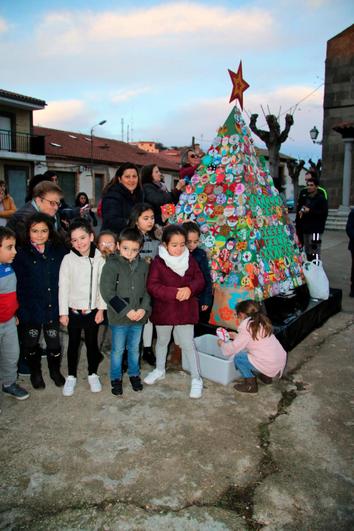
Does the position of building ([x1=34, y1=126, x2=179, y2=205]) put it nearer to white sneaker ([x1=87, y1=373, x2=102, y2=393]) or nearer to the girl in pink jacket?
white sneaker ([x1=87, y1=373, x2=102, y2=393])

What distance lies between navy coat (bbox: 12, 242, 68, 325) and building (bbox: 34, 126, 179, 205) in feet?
74.4

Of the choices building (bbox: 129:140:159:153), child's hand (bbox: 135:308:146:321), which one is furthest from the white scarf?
building (bbox: 129:140:159:153)

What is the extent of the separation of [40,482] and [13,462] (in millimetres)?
277

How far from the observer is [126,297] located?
11.0 ft

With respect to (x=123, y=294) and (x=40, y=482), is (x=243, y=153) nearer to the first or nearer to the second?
(x=123, y=294)

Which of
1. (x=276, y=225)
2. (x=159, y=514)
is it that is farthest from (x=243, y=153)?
(x=159, y=514)

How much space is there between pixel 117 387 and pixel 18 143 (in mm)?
22850

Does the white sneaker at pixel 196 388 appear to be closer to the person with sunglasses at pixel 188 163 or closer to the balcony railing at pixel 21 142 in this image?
the person with sunglasses at pixel 188 163

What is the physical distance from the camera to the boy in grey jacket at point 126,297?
10.9ft

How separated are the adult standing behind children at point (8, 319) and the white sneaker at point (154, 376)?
0.98m

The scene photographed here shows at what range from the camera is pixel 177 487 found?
7.58 feet

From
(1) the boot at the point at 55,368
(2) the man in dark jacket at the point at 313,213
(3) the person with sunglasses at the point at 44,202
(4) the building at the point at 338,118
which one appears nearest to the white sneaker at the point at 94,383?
(1) the boot at the point at 55,368

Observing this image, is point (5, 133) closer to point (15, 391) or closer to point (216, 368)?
point (15, 391)

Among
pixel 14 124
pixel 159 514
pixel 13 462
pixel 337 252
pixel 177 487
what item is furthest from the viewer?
pixel 14 124
